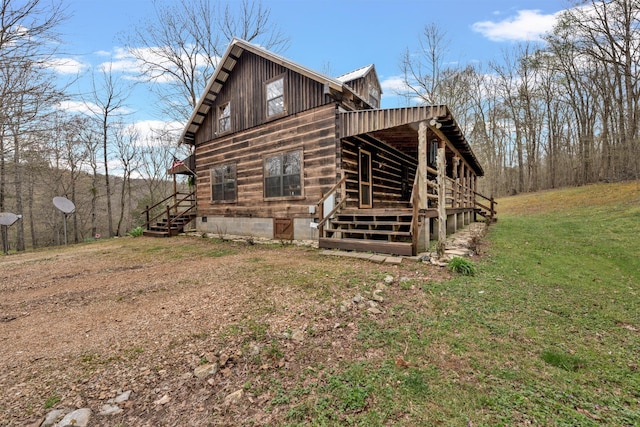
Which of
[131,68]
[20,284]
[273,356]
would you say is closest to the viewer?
[273,356]

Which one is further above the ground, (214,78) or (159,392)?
(214,78)

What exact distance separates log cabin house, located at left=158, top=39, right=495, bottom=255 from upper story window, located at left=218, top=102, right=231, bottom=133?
5 centimetres

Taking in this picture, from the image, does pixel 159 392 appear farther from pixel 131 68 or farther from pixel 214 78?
pixel 131 68

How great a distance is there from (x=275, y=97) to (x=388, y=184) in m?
5.81

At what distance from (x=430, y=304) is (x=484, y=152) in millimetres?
32663

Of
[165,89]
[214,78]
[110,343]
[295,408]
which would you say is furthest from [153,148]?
[295,408]

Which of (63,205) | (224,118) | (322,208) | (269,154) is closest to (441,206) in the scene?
(322,208)

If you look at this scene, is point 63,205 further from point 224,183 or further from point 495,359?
point 495,359

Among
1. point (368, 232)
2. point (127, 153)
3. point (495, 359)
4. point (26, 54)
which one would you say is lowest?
point (495, 359)

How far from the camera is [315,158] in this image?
881 centimetres

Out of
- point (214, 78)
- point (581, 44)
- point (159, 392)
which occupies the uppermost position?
point (581, 44)

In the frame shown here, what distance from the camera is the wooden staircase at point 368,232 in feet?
21.1

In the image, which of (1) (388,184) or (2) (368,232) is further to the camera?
(1) (388,184)

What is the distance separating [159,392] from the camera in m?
2.29
